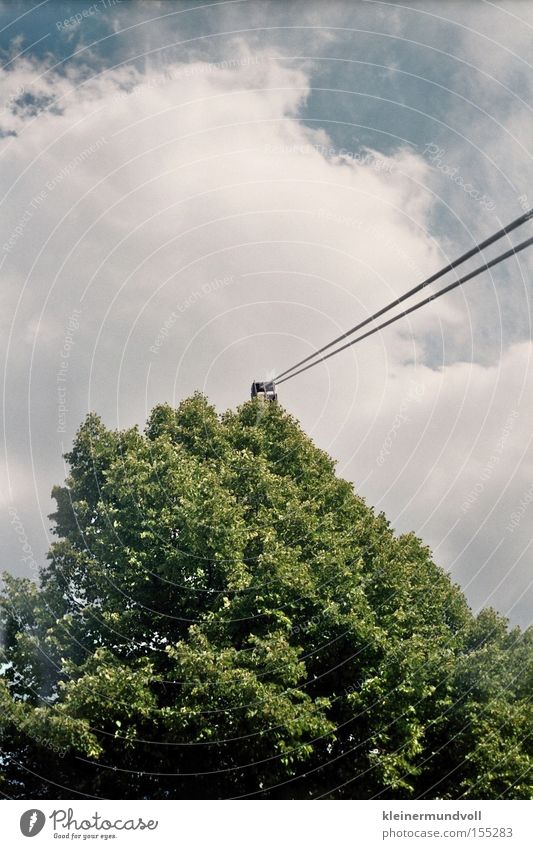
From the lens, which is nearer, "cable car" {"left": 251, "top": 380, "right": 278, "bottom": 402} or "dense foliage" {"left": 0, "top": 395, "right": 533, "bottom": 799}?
"dense foliage" {"left": 0, "top": 395, "right": 533, "bottom": 799}

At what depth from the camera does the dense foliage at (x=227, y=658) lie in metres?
22.2

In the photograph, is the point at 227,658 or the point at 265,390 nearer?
the point at 227,658

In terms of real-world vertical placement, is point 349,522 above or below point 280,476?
below

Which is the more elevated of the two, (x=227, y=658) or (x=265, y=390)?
(x=265, y=390)

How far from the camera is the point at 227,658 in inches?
885

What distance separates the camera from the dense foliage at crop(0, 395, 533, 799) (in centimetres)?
2223

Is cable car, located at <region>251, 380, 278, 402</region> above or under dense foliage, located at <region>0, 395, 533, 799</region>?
above

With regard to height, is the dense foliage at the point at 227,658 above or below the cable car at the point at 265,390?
below

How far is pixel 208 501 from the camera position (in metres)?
25.4

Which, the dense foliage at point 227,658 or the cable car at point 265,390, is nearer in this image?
the dense foliage at point 227,658
